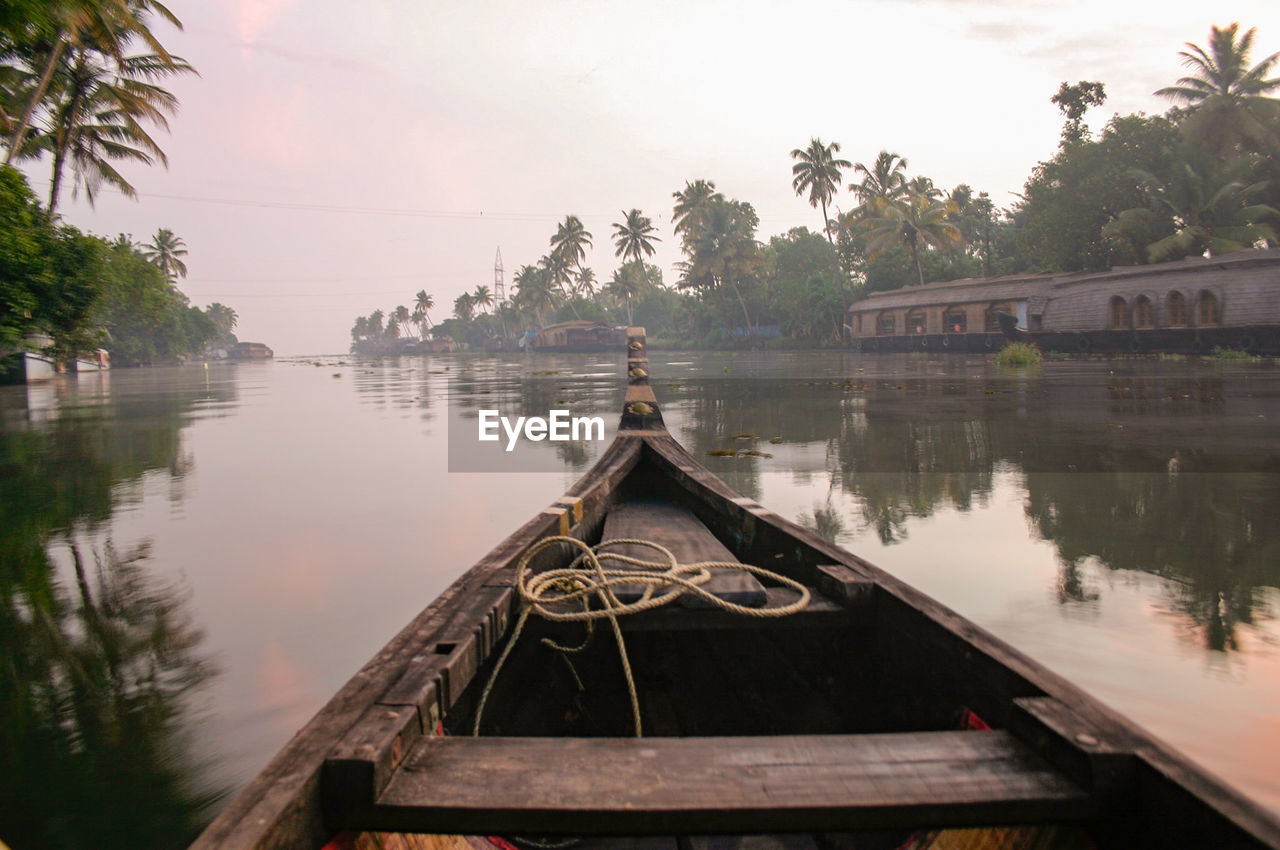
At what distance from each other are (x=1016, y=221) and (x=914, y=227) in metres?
11.7

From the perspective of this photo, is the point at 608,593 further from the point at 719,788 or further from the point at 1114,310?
the point at 1114,310

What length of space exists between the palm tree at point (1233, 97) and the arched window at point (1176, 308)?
9571mm

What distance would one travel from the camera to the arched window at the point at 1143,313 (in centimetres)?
2138

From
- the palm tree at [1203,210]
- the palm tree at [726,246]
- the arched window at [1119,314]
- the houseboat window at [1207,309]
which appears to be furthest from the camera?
the palm tree at [726,246]

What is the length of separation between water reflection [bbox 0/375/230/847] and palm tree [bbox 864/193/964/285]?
35.3 metres

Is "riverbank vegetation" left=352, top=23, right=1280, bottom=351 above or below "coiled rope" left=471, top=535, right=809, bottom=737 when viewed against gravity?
above

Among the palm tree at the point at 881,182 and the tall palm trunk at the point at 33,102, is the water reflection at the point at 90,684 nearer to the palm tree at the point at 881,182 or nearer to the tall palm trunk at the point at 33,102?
the tall palm trunk at the point at 33,102

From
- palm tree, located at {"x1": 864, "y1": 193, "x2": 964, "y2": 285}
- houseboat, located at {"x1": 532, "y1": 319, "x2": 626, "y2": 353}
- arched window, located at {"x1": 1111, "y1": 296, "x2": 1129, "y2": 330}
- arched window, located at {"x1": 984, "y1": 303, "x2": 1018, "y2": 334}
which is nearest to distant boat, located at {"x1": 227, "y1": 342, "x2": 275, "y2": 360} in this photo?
houseboat, located at {"x1": 532, "y1": 319, "x2": 626, "y2": 353}

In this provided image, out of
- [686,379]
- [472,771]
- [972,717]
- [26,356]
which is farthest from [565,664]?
[26,356]

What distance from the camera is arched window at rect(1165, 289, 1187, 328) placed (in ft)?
67.2

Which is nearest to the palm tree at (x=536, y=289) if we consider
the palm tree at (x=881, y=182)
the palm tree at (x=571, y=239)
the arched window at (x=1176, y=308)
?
the palm tree at (x=571, y=239)

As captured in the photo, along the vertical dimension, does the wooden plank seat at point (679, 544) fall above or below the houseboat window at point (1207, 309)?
below

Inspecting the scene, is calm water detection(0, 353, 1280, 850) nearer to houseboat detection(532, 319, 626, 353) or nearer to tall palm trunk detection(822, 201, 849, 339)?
tall palm trunk detection(822, 201, 849, 339)

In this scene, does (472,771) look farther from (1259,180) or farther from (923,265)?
(923,265)
